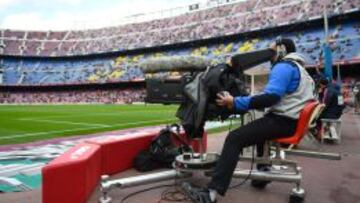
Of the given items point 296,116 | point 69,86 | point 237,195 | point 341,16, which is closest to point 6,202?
point 237,195

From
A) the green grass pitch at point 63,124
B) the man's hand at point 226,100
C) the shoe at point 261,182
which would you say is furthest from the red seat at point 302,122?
the green grass pitch at point 63,124

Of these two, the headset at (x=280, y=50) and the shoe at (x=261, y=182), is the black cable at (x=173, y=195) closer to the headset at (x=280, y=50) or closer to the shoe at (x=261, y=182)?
the shoe at (x=261, y=182)

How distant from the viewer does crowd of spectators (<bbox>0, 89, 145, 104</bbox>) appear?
57200 mm

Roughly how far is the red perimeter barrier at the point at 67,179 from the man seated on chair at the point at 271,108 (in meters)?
1.13

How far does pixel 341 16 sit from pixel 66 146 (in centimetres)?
3583

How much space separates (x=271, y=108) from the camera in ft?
13.9

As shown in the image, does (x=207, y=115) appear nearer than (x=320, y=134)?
Yes

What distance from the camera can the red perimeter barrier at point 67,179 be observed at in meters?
3.89

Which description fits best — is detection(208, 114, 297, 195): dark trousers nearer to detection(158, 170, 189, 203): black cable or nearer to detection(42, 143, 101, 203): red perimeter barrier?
detection(158, 170, 189, 203): black cable

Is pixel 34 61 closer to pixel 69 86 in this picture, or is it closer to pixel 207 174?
pixel 69 86

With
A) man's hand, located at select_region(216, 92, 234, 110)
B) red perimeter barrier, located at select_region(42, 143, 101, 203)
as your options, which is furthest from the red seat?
red perimeter barrier, located at select_region(42, 143, 101, 203)

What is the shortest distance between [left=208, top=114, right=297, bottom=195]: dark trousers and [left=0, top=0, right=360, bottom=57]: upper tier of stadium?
3383cm

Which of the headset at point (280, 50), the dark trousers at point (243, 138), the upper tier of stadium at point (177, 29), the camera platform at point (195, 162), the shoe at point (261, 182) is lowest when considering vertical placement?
the shoe at point (261, 182)

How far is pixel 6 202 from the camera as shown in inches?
168
